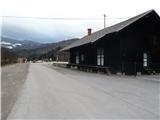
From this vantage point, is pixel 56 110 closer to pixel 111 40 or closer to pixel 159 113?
pixel 159 113

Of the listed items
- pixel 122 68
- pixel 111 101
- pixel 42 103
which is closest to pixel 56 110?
pixel 42 103

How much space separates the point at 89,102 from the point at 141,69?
65.5 feet

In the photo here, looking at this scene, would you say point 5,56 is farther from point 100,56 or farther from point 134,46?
point 134,46

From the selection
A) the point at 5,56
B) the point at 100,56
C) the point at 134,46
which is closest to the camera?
the point at 134,46

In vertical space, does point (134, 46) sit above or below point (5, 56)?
above

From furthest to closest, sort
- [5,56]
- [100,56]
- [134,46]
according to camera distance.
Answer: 1. [5,56]
2. [100,56]
3. [134,46]

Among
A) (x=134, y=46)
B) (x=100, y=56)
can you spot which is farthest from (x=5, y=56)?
(x=134, y=46)

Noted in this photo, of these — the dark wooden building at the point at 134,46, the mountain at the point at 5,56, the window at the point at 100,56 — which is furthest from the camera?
the mountain at the point at 5,56

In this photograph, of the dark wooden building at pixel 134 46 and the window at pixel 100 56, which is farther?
the window at pixel 100 56

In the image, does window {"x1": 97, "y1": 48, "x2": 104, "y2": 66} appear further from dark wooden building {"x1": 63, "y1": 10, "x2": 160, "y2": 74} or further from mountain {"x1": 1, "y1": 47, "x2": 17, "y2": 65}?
mountain {"x1": 1, "y1": 47, "x2": 17, "y2": 65}

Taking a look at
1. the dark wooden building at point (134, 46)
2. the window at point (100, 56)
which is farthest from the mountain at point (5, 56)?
the dark wooden building at point (134, 46)

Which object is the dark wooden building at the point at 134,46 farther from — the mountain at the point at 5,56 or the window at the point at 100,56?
the mountain at the point at 5,56

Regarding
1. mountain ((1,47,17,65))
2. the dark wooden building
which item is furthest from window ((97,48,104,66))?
mountain ((1,47,17,65))

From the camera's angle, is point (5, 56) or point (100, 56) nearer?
point (100, 56)
